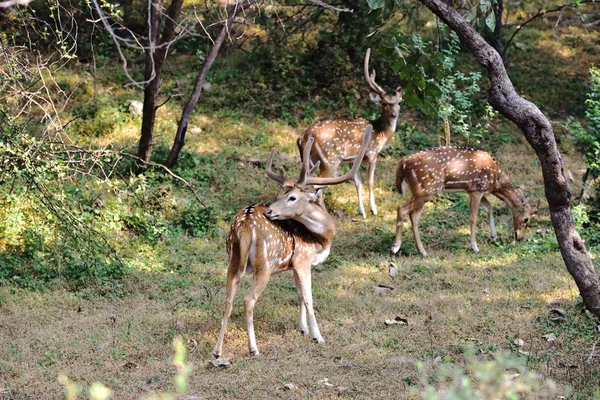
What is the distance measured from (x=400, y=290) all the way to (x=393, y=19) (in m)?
9.36

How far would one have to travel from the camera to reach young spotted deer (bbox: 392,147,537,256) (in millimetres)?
11766

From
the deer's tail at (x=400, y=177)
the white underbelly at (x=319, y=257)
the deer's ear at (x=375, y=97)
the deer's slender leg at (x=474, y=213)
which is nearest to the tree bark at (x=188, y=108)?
the deer's ear at (x=375, y=97)

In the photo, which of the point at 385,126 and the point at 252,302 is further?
the point at 385,126

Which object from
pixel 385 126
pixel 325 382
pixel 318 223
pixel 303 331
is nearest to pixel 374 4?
pixel 318 223

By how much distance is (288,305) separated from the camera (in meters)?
9.60

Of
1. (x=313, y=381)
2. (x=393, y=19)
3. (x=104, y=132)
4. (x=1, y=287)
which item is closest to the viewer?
(x=313, y=381)

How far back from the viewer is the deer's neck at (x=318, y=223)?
8.98m

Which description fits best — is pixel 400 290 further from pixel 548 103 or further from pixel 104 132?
pixel 548 103

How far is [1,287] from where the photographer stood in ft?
32.4

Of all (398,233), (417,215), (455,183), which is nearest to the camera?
(398,233)

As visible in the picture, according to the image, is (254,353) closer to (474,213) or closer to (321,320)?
(321,320)

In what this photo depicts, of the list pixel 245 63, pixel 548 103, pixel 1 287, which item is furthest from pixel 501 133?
pixel 1 287

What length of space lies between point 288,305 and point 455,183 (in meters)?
3.49

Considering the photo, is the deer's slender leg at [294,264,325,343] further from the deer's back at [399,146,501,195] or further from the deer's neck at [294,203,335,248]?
the deer's back at [399,146,501,195]
